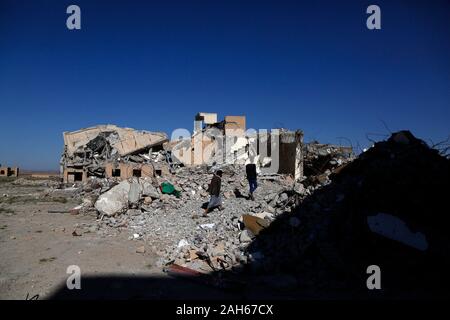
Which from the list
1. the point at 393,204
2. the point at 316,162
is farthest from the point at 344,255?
the point at 316,162

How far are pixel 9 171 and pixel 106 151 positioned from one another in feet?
71.6

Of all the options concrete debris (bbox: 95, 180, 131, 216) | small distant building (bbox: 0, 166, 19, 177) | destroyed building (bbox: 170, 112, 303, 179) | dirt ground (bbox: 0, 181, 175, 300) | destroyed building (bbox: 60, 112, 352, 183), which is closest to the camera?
dirt ground (bbox: 0, 181, 175, 300)

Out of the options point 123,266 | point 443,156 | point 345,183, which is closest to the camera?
point 123,266

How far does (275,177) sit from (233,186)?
277cm

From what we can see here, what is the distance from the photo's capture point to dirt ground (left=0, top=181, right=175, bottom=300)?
4.40m

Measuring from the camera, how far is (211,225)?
6.92 meters

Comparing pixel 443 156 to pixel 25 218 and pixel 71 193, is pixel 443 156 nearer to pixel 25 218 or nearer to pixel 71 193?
pixel 25 218

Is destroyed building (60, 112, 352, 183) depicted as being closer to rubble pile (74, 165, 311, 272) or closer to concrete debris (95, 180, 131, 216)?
rubble pile (74, 165, 311, 272)

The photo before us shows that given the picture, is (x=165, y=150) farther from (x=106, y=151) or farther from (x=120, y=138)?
(x=106, y=151)

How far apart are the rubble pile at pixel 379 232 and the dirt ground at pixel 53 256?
2.21 meters

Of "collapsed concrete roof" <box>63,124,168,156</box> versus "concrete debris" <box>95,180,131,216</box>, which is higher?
"collapsed concrete roof" <box>63,124,168,156</box>

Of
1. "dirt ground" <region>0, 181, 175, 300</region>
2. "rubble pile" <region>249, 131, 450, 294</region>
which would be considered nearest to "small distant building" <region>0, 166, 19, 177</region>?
"dirt ground" <region>0, 181, 175, 300</region>

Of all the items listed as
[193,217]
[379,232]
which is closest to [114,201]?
[193,217]

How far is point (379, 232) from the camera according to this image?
4.66 meters
